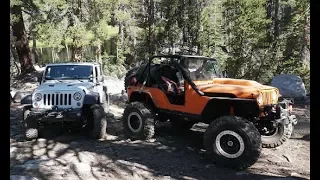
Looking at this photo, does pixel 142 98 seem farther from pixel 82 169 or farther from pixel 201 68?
pixel 82 169

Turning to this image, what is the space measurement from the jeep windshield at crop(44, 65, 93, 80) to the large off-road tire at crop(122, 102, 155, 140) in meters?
1.76

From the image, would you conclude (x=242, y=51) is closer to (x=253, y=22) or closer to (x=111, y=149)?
(x=253, y=22)

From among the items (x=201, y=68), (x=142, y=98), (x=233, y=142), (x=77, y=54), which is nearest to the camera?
(x=233, y=142)

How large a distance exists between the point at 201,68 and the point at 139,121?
183cm

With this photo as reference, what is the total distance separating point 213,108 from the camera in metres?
6.10

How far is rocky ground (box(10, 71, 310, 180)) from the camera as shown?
16.3 ft

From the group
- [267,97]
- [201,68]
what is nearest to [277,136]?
[267,97]

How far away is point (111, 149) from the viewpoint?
638 cm

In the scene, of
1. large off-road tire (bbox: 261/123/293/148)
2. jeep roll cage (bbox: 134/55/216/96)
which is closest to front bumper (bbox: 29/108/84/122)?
jeep roll cage (bbox: 134/55/216/96)

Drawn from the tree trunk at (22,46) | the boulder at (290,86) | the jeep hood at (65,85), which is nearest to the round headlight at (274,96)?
the jeep hood at (65,85)

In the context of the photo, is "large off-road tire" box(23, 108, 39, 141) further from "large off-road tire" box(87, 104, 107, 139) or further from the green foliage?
the green foliage

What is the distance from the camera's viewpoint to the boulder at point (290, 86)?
1130 centimetres

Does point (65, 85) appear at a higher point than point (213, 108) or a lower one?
higher
